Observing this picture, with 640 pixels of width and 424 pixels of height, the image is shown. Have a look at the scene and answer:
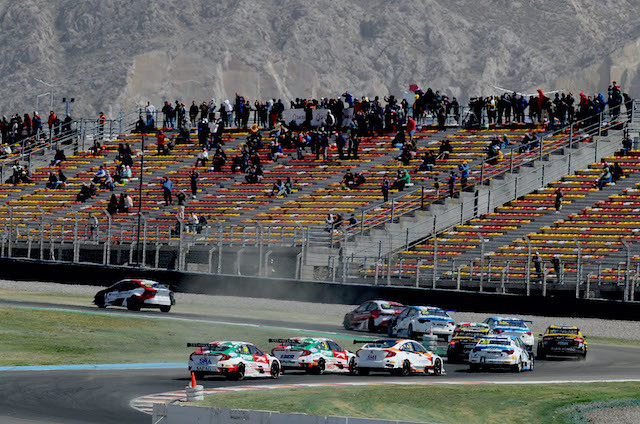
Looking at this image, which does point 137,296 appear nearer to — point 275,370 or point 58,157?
point 275,370

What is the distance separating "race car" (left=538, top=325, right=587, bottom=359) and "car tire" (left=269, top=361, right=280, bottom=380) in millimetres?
10391

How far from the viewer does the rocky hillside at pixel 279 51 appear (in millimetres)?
154250

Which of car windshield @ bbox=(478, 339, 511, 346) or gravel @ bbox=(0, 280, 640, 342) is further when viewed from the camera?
gravel @ bbox=(0, 280, 640, 342)

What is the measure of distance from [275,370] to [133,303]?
16741mm

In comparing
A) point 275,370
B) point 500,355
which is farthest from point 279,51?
point 275,370

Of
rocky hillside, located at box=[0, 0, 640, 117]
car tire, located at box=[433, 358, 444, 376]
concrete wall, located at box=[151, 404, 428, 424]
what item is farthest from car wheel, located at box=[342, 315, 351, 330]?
rocky hillside, located at box=[0, 0, 640, 117]

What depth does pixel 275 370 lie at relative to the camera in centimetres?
3250

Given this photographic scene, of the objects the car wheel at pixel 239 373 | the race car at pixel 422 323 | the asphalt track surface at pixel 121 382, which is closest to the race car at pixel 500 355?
the asphalt track surface at pixel 121 382

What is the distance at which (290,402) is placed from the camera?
26891 mm

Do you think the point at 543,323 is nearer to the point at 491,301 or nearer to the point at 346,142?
the point at 491,301

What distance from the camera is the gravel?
44938mm

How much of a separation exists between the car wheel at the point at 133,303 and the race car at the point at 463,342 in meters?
13.7

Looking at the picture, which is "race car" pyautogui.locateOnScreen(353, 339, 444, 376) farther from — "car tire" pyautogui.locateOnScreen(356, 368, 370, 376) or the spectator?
the spectator

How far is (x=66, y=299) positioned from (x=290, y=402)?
27762 mm
